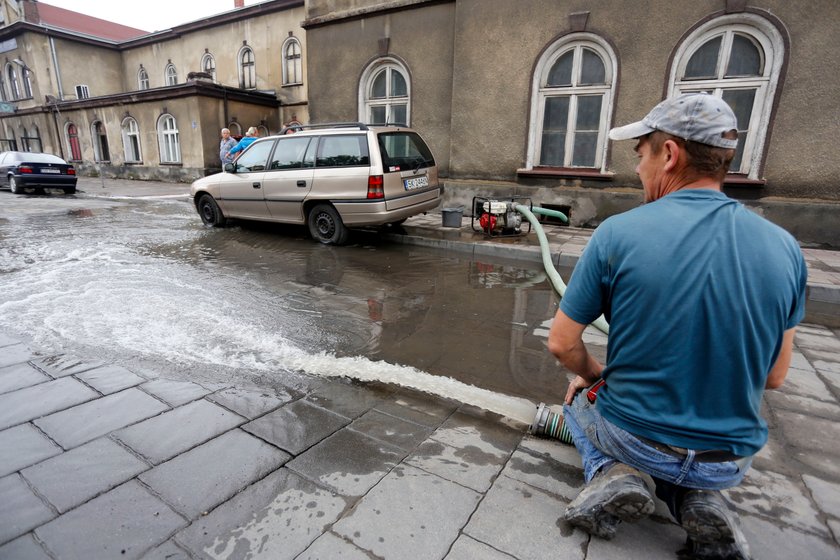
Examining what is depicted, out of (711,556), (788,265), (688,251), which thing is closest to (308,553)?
(711,556)

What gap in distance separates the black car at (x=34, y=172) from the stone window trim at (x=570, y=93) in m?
16.0

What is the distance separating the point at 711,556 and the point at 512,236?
23.2 ft

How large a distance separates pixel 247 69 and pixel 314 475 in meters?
27.5

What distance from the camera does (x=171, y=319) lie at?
4.46 metres

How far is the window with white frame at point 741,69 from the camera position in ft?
25.6

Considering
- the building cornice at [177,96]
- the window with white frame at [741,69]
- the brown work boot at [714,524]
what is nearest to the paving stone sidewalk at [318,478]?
the brown work boot at [714,524]

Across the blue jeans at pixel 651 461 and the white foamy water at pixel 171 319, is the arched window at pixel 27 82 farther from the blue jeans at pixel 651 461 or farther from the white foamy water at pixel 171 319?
the blue jeans at pixel 651 461

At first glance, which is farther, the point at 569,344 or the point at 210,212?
the point at 210,212

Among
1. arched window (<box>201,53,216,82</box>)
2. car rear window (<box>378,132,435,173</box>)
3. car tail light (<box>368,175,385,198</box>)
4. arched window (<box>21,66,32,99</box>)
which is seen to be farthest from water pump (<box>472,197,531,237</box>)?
arched window (<box>21,66,32,99</box>)

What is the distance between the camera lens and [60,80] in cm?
2803

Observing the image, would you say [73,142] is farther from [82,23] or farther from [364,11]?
[364,11]

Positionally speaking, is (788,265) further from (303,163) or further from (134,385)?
(303,163)

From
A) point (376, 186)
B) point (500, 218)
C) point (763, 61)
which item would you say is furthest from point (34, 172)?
point (763, 61)

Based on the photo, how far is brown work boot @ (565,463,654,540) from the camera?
1.69 m
